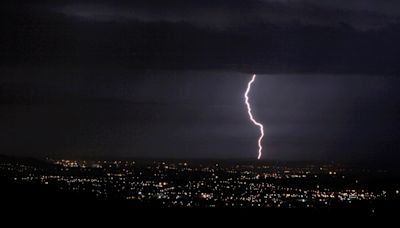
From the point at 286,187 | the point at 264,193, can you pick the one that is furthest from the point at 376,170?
the point at 264,193

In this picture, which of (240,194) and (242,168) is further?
(242,168)

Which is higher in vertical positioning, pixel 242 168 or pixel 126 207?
pixel 242 168

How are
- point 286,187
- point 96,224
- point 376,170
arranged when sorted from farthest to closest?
point 376,170, point 286,187, point 96,224

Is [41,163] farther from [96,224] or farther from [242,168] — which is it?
[96,224]

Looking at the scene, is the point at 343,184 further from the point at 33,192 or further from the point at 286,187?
the point at 33,192

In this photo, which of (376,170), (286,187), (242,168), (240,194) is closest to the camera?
(240,194)

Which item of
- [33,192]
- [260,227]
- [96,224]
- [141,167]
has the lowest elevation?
[96,224]

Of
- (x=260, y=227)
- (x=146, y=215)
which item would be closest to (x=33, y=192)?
(x=146, y=215)
